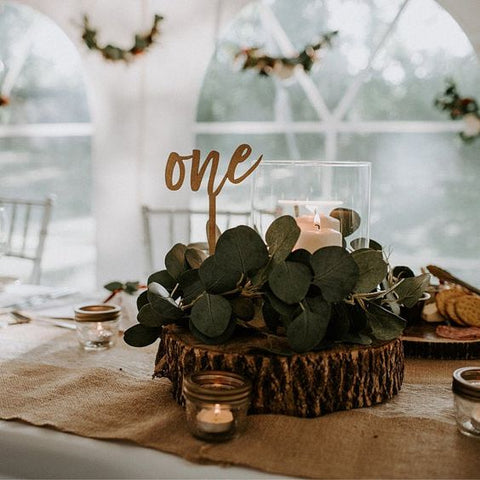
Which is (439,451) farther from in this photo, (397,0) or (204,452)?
(397,0)

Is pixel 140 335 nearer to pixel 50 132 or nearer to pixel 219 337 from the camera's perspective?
pixel 219 337

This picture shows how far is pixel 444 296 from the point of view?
126cm

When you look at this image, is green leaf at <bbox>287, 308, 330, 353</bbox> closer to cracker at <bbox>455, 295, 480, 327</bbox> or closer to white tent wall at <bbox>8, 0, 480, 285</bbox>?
cracker at <bbox>455, 295, 480, 327</bbox>

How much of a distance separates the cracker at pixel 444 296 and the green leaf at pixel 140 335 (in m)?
0.55

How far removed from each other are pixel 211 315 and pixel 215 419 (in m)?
0.14

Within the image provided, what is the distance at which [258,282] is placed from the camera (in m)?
0.88

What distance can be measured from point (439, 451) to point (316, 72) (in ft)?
11.7

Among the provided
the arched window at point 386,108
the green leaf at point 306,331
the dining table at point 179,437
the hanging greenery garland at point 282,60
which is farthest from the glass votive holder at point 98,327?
the arched window at point 386,108

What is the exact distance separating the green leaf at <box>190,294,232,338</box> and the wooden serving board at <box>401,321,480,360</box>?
1.37 feet

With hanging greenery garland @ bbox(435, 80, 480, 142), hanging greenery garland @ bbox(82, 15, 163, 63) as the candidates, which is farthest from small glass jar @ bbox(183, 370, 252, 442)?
hanging greenery garland @ bbox(82, 15, 163, 63)

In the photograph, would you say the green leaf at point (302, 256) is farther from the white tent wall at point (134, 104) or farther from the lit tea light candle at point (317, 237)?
the white tent wall at point (134, 104)

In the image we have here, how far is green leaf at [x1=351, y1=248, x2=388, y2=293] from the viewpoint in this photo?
90cm

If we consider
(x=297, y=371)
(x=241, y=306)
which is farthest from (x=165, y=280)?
(x=297, y=371)

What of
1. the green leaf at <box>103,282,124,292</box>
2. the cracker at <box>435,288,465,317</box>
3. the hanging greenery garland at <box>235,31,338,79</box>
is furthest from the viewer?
the hanging greenery garland at <box>235,31,338,79</box>
